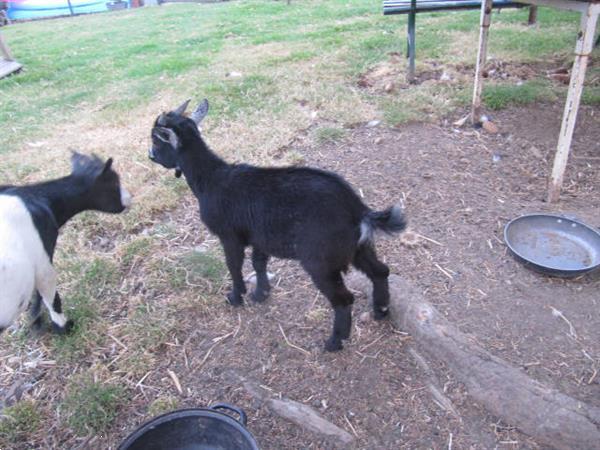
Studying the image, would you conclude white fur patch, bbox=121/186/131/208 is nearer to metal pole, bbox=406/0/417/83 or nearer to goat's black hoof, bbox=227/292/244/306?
Answer: goat's black hoof, bbox=227/292/244/306

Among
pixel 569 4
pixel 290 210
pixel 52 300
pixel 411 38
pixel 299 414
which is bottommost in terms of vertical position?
pixel 299 414

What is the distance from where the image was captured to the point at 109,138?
210 inches

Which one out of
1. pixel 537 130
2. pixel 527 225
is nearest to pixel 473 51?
pixel 537 130

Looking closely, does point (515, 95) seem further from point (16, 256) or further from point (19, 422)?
point (19, 422)

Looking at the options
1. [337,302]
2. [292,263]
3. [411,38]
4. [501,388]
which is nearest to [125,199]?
[292,263]

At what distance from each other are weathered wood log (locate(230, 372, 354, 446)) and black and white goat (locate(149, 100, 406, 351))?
1.38 ft

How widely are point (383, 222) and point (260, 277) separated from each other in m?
1.02

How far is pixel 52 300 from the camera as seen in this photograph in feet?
9.36

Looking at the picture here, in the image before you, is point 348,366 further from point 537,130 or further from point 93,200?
point 537,130

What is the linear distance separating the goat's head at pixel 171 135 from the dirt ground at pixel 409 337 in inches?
34.3

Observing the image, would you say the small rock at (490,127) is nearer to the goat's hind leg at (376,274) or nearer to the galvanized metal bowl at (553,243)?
the galvanized metal bowl at (553,243)

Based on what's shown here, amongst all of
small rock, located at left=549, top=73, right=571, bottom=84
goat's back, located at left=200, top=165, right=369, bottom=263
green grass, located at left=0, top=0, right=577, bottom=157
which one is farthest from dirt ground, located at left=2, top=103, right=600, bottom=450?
small rock, located at left=549, top=73, right=571, bottom=84

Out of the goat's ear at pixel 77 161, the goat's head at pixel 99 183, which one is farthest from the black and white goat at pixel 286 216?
the goat's ear at pixel 77 161

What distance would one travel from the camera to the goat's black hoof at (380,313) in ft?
9.41
